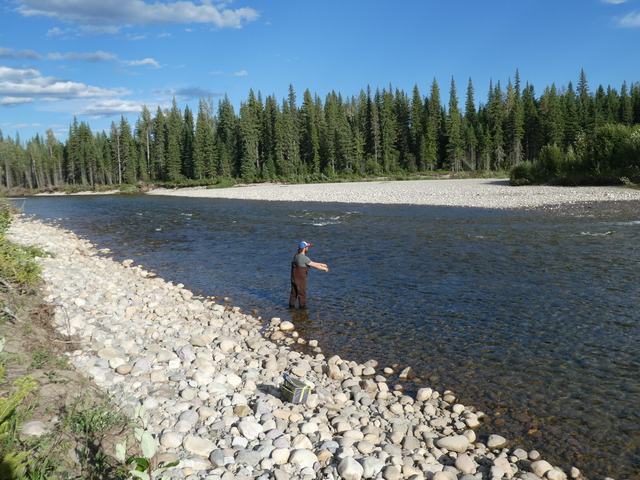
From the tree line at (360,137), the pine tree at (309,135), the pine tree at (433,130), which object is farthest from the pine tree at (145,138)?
the pine tree at (433,130)

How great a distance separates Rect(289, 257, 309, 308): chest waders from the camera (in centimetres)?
1106

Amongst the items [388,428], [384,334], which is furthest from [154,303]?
[388,428]

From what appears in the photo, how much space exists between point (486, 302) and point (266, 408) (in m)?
7.17

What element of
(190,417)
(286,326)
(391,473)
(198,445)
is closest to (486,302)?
(286,326)

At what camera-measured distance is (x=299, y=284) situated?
11188mm

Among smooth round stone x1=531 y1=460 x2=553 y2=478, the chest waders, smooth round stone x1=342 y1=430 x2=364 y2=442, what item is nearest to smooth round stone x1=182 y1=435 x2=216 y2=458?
smooth round stone x1=342 y1=430 x2=364 y2=442

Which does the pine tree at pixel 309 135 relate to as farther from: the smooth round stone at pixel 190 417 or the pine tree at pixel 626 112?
the smooth round stone at pixel 190 417

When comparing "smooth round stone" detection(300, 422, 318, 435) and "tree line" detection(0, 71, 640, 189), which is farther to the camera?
"tree line" detection(0, 71, 640, 189)

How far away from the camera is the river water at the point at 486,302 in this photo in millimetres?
6254

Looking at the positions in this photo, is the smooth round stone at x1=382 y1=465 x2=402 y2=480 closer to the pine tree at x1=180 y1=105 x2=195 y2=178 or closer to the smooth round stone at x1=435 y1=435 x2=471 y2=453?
the smooth round stone at x1=435 y1=435 x2=471 y2=453

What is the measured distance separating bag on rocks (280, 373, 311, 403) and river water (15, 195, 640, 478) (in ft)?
6.40

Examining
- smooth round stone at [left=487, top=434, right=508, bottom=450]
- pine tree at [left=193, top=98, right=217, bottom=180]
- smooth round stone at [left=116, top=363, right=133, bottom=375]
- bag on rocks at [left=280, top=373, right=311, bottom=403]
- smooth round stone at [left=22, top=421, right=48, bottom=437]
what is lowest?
smooth round stone at [left=487, top=434, right=508, bottom=450]

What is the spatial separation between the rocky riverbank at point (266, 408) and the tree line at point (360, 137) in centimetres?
7479

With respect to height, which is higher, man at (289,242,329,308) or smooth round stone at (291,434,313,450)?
man at (289,242,329,308)
